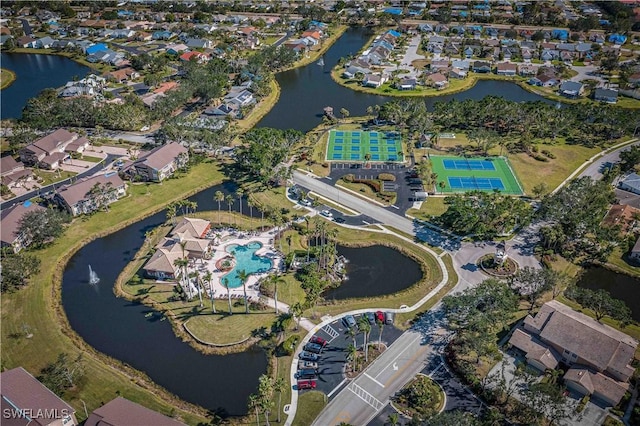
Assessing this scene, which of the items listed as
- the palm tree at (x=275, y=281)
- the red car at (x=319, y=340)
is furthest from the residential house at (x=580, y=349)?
the palm tree at (x=275, y=281)

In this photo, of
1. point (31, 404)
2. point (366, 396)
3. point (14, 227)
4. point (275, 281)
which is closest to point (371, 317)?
point (366, 396)

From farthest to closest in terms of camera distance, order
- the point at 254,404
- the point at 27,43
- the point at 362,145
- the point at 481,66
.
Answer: the point at 27,43 → the point at 481,66 → the point at 362,145 → the point at 254,404

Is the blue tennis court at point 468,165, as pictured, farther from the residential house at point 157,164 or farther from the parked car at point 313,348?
the residential house at point 157,164

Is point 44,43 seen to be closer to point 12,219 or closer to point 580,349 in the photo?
point 12,219

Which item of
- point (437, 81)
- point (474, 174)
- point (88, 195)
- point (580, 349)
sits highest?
point (437, 81)

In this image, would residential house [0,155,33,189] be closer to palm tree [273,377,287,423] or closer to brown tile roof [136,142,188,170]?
brown tile roof [136,142,188,170]

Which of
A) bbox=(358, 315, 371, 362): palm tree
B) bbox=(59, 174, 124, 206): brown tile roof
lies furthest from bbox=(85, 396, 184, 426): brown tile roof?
bbox=(59, 174, 124, 206): brown tile roof

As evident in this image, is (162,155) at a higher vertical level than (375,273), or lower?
higher
